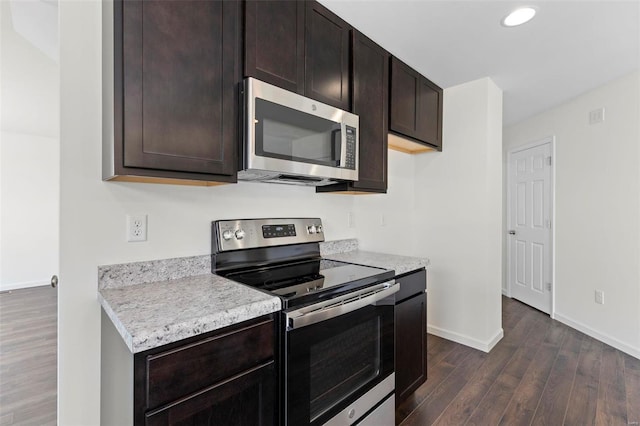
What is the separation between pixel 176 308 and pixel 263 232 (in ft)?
2.60

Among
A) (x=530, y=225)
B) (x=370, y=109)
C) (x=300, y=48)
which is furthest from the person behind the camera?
(x=530, y=225)

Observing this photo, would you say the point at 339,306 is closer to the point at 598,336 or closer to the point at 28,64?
the point at 598,336

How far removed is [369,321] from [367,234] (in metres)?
1.13

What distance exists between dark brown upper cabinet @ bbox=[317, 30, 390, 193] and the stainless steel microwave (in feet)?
0.52

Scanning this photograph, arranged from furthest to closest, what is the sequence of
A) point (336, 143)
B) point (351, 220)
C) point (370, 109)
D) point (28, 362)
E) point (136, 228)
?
point (28, 362) → point (351, 220) → point (370, 109) → point (336, 143) → point (136, 228)

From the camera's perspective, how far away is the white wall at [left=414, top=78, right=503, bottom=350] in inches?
106

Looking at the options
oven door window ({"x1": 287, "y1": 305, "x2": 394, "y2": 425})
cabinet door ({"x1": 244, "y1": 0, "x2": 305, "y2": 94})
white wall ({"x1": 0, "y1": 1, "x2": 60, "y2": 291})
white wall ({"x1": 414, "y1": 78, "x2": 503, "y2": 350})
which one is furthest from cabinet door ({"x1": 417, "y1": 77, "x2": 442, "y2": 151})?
white wall ({"x1": 0, "y1": 1, "x2": 60, "y2": 291})

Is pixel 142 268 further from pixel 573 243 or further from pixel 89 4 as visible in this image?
pixel 573 243

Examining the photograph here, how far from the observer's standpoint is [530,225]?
3920 mm

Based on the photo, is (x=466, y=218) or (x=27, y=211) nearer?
(x=466, y=218)

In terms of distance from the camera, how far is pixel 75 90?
1.23 meters

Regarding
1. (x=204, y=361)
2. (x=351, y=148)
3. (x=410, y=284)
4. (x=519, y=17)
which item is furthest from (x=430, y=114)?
(x=204, y=361)

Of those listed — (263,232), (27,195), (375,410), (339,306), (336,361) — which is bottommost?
(375,410)

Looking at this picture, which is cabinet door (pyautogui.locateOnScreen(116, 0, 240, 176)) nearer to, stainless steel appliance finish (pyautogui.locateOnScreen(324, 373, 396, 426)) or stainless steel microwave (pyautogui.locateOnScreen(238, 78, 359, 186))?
stainless steel microwave (pyautogui.locateOnScreen(238, 78, 359, 186))
